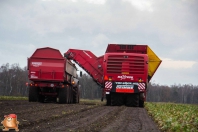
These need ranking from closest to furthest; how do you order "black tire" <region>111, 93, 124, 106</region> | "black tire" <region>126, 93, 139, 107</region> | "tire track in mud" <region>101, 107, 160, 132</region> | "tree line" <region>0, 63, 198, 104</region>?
"tire track in mud" <region>101, 107, 160, 132</region>, "black tire" <region>126, 93, 139, 107</region>, "black tire" <region>111, 93, 124, 106</region>, "tree line" <region>0, 63, 198, 104</region>

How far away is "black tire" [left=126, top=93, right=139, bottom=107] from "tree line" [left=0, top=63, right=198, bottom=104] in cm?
5795

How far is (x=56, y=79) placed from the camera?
75.5 feet

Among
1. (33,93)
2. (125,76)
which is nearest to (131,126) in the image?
(125,76)

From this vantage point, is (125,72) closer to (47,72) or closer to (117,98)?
(117,98)

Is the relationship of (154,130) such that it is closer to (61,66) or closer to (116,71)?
(116,71)

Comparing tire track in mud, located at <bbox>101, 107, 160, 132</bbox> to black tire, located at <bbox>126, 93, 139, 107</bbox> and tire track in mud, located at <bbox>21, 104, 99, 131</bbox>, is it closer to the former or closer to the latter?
tire track in mud, located at <bbox>21, 104, 99, 131</bbox>

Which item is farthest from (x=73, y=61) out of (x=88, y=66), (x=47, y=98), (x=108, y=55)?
(x=108, y=55)

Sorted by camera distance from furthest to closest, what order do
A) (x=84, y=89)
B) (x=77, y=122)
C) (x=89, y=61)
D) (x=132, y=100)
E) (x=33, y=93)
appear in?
(x=84, y=89), (x=89, y=61), (x=33, y=93), (x=132, y=100), (x=77, y=122)

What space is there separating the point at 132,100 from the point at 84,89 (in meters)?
100

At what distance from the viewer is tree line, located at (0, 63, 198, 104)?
9569 cm

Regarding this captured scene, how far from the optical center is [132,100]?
22484 mm

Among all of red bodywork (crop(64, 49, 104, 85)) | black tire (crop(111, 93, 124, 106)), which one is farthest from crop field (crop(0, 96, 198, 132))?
red bodywork (crop(64, 49, 104, 85))

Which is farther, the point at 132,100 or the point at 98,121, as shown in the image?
the point at 132,100

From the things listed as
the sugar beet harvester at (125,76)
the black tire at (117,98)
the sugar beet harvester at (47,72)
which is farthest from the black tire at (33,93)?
the black tire at (117,98)
